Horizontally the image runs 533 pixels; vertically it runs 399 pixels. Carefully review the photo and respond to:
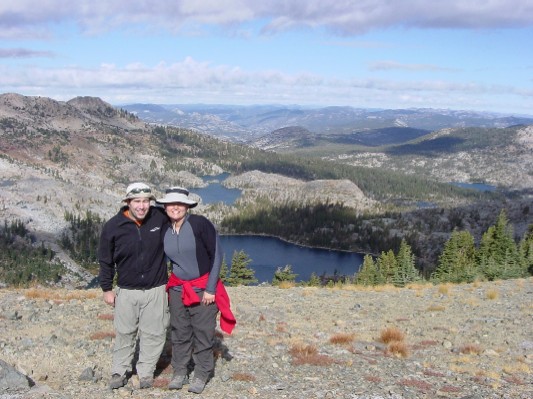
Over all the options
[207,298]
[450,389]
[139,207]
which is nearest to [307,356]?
[450,389]

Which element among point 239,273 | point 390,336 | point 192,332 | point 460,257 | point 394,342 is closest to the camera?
point 192,332

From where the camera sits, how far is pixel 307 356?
14758mm

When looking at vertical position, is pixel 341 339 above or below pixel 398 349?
below

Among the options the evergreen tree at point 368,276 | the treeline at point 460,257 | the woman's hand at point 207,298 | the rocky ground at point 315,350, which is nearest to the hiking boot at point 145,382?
the rocky ground at point 315,350

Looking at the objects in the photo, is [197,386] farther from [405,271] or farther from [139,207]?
[405,271]

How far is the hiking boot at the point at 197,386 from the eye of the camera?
1131cm

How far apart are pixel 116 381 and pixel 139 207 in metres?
4.44

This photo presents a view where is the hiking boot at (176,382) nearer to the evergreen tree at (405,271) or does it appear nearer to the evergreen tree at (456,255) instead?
the evergreen tree at (456,255)

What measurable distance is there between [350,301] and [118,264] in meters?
18.8

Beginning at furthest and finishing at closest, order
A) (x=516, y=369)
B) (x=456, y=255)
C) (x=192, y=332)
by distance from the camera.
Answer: (x=456, y=255)
(x=516, y=369)
(x=192, y=332)

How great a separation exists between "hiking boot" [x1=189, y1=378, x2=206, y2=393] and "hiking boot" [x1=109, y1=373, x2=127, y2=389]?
68.1 inches

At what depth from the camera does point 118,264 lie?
1134cm

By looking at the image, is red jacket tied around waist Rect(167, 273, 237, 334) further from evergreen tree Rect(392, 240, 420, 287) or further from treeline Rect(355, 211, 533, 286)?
evergreen tree Rect(392, 240, 420, 287)

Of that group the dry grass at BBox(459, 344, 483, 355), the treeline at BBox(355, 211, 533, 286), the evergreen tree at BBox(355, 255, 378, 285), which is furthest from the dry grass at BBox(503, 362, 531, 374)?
the evergreen tree at BBox(355, 255, 378, 285)
